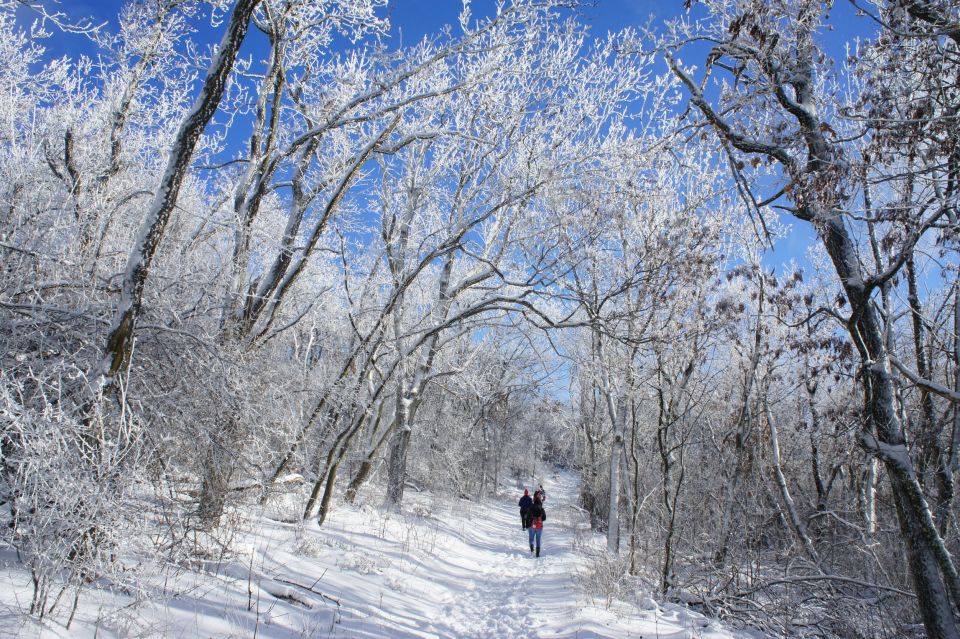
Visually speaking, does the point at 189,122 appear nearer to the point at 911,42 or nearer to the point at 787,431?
the point at 911,42

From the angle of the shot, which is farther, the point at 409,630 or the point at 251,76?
the point at 251,76

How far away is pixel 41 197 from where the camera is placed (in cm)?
602

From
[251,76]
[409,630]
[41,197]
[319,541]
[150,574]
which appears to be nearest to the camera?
[150,574]

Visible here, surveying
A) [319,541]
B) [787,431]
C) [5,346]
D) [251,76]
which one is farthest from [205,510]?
[787,431]

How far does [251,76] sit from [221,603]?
6.23m

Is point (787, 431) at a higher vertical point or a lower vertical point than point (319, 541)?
higher

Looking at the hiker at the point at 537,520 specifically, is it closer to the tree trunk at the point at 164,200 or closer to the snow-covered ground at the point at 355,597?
the snow-covered ground at the point at 355,597

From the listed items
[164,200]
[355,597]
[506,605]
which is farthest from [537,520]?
[164,200]

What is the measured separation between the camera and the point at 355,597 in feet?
18.5

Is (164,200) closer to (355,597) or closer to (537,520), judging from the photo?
(355,597)

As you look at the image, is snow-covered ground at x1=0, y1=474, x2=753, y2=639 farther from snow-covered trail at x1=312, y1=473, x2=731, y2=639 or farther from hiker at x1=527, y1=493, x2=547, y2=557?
hiker at x1=527, y1=493, x2=547, y2=557

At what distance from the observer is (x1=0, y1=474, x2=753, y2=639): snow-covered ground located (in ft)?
11.1

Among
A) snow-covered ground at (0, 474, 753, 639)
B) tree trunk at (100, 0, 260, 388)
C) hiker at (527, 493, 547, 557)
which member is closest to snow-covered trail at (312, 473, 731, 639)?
snow-covered ground at (0, 474, 753, 639)

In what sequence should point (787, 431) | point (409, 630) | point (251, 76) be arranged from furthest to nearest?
1. point (787, 431)
2. point (251, 76)
3. point (409, 630)
